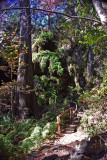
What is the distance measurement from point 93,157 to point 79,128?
306 cm

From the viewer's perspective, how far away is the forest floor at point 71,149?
4043 millimetres

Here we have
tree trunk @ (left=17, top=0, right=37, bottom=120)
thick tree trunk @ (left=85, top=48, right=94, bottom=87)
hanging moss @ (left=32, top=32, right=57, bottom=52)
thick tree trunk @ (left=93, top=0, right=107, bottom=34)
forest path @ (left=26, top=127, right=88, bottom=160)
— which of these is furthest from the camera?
hanging moss @ (left=32, top=32, right=57, bottom=52)

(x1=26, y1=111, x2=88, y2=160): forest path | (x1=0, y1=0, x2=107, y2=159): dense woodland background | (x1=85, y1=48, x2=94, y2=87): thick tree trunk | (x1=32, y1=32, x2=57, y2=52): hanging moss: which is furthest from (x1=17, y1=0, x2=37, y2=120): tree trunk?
(x1=85, y1=48, x2=94, y2=87): thick tree trunk

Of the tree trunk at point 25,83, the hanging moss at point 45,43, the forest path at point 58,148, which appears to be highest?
the hanging moss at point 45,43

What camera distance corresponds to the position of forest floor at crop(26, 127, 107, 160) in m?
4.04

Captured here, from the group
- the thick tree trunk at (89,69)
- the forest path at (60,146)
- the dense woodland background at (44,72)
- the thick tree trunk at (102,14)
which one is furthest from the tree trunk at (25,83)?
the thick tree trunk at (102,14)

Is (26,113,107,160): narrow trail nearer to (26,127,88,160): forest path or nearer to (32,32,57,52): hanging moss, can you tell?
(26,127,88,160): forest path

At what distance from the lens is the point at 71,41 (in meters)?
12.4

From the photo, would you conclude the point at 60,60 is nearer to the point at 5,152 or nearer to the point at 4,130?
the point at 4,130

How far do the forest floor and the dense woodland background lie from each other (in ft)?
1.33

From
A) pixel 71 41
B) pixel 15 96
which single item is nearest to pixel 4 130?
pixel 15 96

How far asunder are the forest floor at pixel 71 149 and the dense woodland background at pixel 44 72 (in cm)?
41

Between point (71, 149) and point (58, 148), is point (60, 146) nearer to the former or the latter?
point (58, 148)

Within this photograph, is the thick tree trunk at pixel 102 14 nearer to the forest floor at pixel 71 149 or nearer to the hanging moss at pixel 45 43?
A: the forest floor at pixel 71 149
